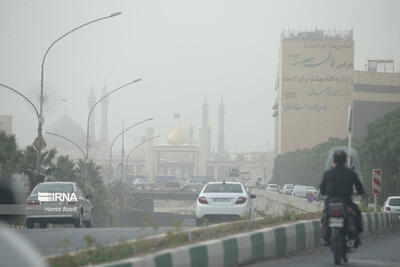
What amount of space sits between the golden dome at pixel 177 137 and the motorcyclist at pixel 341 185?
17449 cm

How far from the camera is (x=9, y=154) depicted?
137 feet

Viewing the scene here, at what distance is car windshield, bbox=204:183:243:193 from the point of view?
61.8 ft

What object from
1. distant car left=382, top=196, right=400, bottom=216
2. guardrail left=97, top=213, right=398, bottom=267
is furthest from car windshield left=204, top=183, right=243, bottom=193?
distant car left=382, top=196, right=400, bottom=216

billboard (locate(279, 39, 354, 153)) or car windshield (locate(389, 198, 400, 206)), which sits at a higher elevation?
billboard (locate(279, 39, 354, 153))

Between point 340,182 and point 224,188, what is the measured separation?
33.9ft

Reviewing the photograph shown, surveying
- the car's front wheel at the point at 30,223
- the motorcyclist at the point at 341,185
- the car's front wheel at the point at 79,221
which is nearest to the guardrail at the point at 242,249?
the motorcyclist at the point at 341,185

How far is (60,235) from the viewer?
14000 millimetres

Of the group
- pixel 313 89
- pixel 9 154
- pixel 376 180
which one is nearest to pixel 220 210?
pixel 376 180

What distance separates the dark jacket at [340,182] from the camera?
867 cm

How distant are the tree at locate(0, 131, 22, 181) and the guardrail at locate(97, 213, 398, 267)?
32503 millimetres

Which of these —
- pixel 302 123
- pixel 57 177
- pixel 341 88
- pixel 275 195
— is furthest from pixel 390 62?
pixel 57 177

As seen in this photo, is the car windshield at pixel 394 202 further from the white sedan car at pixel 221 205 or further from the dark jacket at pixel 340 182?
the dark jacket at pixel 340 182

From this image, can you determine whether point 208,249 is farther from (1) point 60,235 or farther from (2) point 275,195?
(2) point 275,195

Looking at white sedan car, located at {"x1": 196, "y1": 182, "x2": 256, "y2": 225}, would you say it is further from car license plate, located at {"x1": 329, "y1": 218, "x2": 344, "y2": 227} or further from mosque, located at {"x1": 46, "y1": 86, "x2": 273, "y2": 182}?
mosque, located at {"x1": 46, "y1": 86, "x2": 273, "y2": 182}
